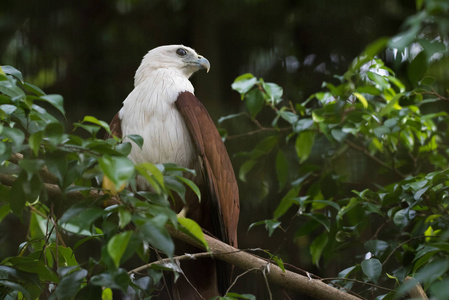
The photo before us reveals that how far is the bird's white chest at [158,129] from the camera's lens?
2473mm

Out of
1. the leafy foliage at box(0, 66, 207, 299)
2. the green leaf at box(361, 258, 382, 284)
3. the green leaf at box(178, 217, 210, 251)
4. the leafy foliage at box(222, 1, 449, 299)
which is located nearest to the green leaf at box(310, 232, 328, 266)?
the leafy foliage at box(222, 1, 449, 299)

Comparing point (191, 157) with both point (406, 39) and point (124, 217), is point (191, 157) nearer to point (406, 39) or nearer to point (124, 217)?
point (124, 217)

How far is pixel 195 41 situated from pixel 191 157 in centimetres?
146

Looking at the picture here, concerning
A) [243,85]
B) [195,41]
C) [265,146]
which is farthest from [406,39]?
[195,41]

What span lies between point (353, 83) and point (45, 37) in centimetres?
203

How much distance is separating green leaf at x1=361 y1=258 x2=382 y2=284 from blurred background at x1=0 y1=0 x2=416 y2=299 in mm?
1848

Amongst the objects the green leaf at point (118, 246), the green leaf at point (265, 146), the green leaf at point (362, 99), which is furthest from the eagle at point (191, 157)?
the green leaf at point (118, 246)

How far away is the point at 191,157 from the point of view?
251cm

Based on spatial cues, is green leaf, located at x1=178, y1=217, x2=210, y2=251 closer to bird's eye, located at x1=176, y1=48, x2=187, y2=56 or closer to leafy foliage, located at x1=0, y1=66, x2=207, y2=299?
leafy foliage, located at x1=0, y1=66, x2=207, y2=299

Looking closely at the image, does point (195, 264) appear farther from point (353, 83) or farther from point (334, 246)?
point (353, 83)

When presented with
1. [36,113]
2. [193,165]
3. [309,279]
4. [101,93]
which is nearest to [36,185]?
[36,113]

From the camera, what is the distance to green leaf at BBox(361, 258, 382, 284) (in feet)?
5.95

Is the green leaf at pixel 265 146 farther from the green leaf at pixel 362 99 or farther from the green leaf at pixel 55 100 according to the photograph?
the green leaf at pixel 55 100

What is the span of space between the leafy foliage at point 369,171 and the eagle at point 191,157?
0.78ft
